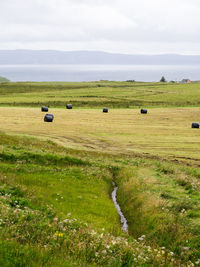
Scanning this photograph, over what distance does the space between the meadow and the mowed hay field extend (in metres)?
0.14

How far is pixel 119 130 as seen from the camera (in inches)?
2101

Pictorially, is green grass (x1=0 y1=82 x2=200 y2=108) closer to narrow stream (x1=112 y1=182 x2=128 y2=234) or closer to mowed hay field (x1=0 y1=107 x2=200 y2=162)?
mowed hay field (x1=0 y1=107 x2=200 y2=162)

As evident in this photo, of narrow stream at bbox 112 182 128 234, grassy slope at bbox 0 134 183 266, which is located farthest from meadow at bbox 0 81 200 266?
narrow stream at bbox 112 182 128 234

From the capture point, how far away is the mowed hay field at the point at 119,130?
41000 millimetres

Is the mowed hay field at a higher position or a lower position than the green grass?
lower

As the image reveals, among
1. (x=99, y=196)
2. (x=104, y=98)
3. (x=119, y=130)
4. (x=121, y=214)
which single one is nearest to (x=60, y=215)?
(x=121, y=214)

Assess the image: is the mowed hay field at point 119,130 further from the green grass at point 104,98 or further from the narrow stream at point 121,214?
the green grass at point 104,98

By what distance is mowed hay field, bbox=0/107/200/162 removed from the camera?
41000mm

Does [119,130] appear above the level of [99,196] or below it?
above

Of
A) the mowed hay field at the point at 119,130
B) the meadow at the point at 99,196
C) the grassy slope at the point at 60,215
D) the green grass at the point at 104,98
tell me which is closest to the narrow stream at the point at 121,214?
the meadow at the point at 99,196

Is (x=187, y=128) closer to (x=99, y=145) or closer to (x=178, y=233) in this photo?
(x=99, y=145)

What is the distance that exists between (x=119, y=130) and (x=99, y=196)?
105 ft

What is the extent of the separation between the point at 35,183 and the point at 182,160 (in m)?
18.5

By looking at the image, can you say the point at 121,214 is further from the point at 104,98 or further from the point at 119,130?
the point at 104,98
